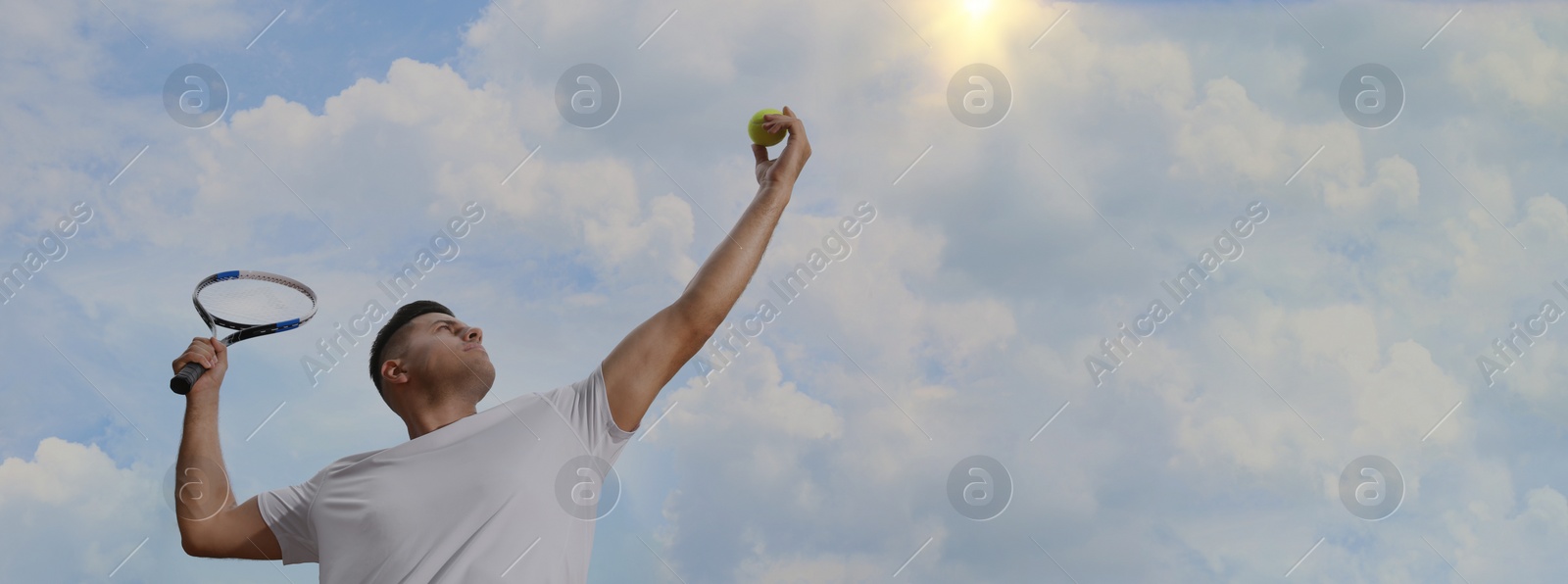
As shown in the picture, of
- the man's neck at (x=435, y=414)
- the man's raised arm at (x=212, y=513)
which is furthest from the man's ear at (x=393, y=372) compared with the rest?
the man's raised arm at (x=212, y=513)

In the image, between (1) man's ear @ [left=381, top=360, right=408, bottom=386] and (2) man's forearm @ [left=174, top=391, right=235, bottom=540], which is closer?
(2) man's forearm @ [left=174, top=391, right=235, bottom=540]

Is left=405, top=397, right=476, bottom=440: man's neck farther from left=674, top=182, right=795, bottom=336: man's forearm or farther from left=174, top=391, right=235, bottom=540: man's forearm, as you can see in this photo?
left=674, top=182, right=795, bottom=336: man's forearm

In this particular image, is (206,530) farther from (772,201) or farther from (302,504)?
(772,201)

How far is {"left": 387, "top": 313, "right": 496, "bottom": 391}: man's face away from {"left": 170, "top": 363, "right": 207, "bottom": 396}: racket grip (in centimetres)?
86

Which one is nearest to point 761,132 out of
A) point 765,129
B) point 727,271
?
point 765,129

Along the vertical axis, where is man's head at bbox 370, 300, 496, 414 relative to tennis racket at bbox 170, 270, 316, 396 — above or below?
below

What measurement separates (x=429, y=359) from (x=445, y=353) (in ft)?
0.22

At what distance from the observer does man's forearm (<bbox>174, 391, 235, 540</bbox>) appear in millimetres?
4426

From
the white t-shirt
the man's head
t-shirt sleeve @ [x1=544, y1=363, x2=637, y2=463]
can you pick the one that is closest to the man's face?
the man's head

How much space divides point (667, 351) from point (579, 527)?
66cm

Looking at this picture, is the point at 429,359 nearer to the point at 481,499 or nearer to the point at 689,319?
the point at 481,499

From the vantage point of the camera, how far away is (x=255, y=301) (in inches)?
257

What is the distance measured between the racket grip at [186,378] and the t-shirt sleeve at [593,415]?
179 centimetres

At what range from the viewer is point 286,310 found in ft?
21.7
